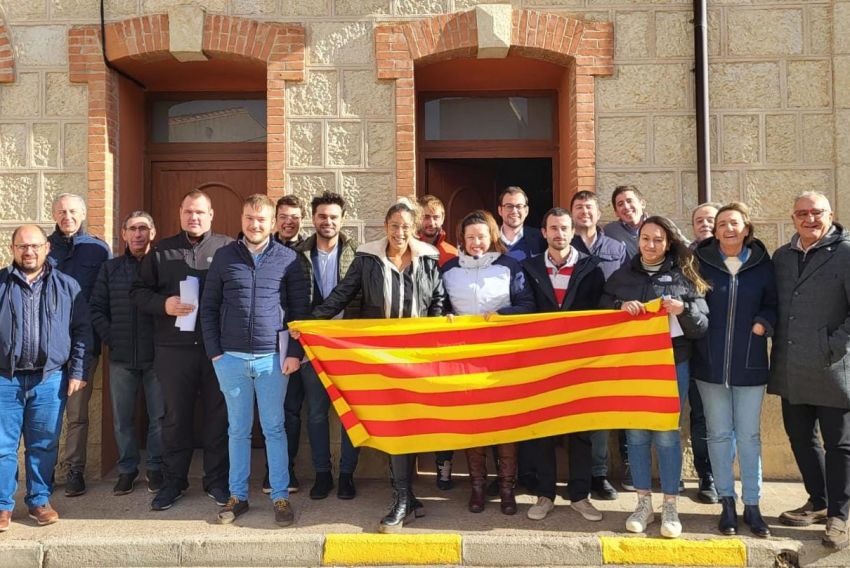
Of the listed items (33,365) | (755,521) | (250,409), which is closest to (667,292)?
(755,521)

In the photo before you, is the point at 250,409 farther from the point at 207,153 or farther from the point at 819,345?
the point at 819,345

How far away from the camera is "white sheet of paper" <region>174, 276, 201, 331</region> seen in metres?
4.98

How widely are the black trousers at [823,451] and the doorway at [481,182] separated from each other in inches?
142

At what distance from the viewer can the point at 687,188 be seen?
6418 mm

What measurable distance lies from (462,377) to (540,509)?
3.43 feet

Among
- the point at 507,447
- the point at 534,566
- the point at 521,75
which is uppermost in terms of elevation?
the point at 521,75

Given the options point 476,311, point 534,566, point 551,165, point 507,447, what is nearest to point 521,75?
point 551,165

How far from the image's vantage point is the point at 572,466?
4.95 meters

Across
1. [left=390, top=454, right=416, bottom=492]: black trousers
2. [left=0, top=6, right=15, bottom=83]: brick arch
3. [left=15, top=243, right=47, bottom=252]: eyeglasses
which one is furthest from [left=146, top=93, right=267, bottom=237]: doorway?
[left=390, top=454, right=416, bottom=492]: black trousers

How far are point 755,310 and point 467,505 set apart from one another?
2378 millimetres

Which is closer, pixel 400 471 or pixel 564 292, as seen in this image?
pixel 400 471

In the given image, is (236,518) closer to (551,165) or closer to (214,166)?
(214,166)

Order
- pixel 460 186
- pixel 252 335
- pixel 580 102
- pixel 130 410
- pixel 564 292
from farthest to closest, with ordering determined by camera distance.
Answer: pixel 460 186, pixel 580 102, pixel 130 410, pixel 564 292, pixel 252 335

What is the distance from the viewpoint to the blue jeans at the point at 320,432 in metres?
5.28
